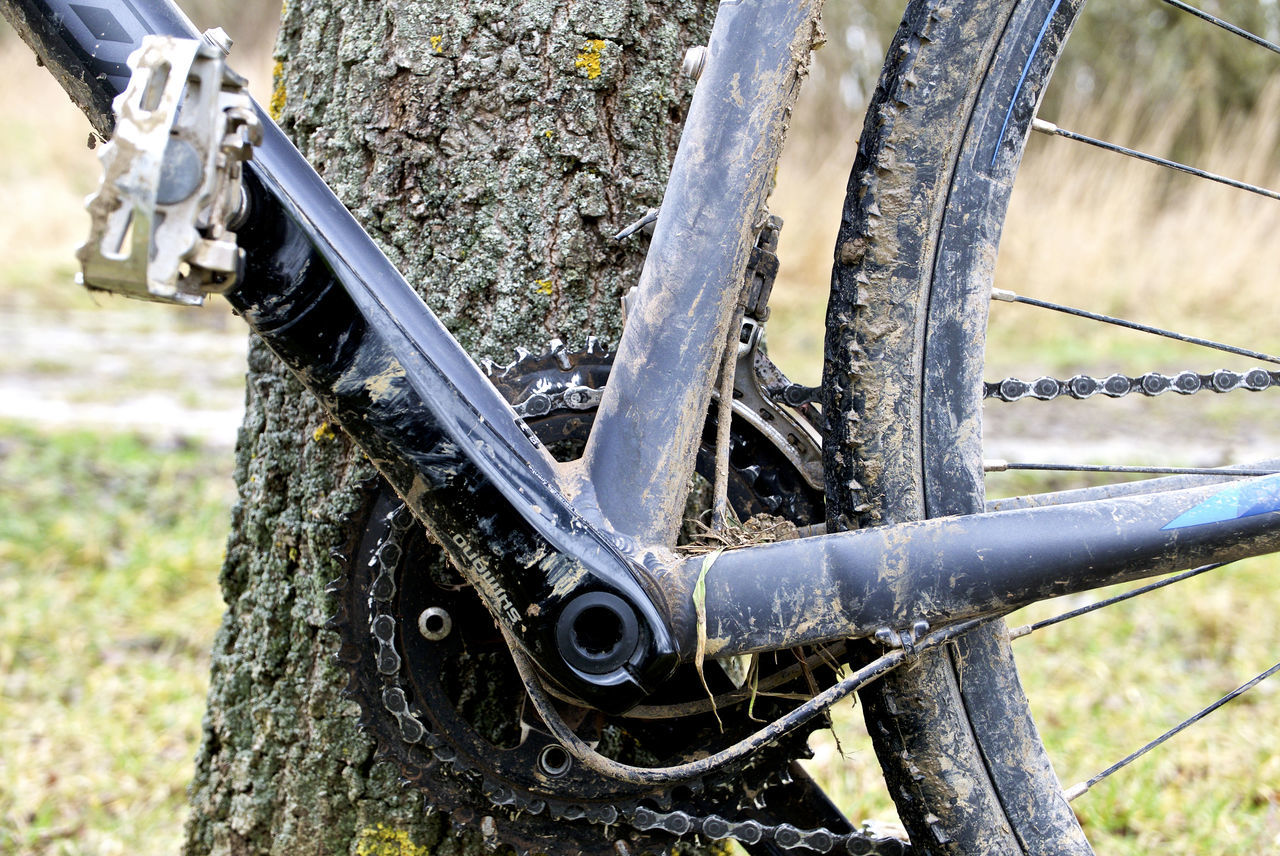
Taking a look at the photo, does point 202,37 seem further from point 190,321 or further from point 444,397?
point 190,321

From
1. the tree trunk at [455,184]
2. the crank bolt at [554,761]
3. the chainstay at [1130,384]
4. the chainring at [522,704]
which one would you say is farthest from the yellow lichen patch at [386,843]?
the chainstay at [1130,384]

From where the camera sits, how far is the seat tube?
100 cm

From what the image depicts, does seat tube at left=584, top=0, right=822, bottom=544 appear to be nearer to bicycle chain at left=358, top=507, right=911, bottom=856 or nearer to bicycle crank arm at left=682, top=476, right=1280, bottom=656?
bicycle crank arm at left=682, top=476, right=1280, bottom=656

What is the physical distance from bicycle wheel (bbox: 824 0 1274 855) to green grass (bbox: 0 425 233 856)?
137 centimetres

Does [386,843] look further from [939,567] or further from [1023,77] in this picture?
[1023,77]

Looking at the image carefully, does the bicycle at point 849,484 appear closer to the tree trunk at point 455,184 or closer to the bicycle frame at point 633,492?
the bicycle frame at point 633,492

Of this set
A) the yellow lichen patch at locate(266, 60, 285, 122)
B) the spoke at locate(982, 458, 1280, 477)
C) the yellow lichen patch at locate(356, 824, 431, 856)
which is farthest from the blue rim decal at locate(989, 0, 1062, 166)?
the yellow lichen patch at locate(356, 824, 431, 856)

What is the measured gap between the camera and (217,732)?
4.64 feet

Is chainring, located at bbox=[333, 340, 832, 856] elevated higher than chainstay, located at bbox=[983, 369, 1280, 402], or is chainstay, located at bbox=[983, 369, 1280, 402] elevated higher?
chainstay, located at bbox=[983, 369, 1280, 402]

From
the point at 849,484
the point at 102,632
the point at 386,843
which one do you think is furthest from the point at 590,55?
the point at 102,632

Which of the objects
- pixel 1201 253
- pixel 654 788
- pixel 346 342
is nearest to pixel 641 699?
pixel 654 788

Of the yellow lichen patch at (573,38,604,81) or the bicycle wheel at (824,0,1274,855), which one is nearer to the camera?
the bicycle wheel at (824,0,1274,855)

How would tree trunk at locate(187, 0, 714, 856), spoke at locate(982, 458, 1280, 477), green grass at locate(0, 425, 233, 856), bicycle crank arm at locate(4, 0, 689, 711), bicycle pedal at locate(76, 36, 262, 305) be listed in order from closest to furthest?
1. bicycle pedal at locate(76, 36, 262, 305)
2. bicycle crank arm at locate(4, 0, 689, 711)
3. spoke at locate(982, 458, 1280, 477)
4. tree trunk at locate(187, 0, 714, 856)
5. green grass at locate(0, 425, 233, 856)

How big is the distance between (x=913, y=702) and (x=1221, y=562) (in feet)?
1.12
